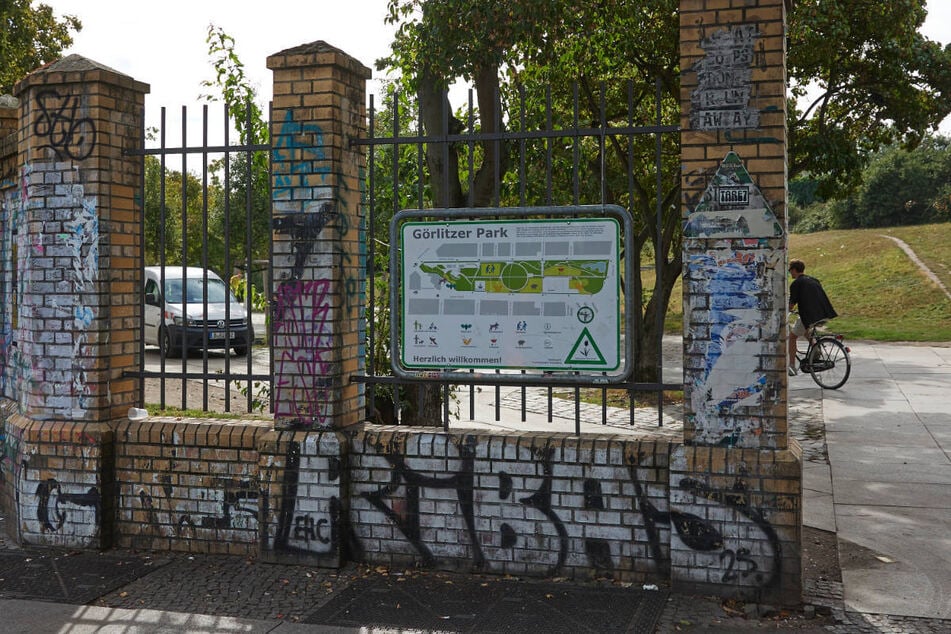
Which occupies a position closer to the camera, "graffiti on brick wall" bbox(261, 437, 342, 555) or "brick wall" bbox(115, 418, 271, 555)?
"graffiti on brick wall" bbox(261, 437, 342, 555)

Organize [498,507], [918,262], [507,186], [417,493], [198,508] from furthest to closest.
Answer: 1. [918,262]
2. [507,186]
3. [198,508]
4. [417,493]
5. [498,507]

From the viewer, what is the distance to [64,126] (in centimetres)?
564

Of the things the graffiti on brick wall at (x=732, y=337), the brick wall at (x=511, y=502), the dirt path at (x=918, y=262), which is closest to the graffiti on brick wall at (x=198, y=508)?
the brick wall at (x=511, y=502)

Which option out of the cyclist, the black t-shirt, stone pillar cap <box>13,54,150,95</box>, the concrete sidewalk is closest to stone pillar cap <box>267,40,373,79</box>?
stone pillar cap <box>13,54,150,95</box>

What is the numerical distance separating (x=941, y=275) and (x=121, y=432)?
3101cm

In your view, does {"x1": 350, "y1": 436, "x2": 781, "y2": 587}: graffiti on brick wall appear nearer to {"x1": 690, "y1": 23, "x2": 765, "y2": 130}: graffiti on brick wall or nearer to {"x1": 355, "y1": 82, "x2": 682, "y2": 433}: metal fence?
{"x1": 355, "y1": 82, "x2": 682, "y2": 433}: metal fence

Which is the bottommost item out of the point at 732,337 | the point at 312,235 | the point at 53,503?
the point at 53,503

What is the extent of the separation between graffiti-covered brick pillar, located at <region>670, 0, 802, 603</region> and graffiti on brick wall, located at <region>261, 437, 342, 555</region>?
190 cm

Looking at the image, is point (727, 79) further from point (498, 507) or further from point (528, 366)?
point (498, 507)

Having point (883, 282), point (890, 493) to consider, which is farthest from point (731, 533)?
point (883, 282)

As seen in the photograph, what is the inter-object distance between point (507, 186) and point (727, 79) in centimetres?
369

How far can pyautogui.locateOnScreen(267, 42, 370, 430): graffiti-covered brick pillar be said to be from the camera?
16.9 ft

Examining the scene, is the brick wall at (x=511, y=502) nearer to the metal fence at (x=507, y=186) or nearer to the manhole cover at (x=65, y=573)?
the metal fence at (x=507, y=186)

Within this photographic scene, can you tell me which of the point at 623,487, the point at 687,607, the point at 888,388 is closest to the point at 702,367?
the point at 623,487
